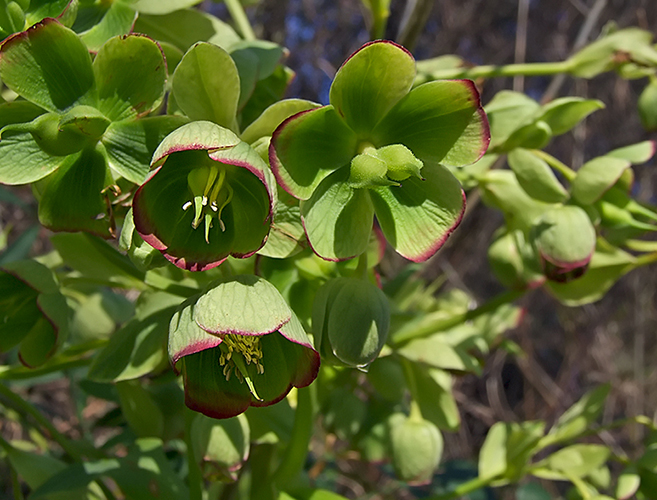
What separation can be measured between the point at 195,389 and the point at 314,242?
0.51 feet

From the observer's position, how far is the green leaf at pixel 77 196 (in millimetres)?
554

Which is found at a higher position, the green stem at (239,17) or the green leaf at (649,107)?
the green stem at (239,17)

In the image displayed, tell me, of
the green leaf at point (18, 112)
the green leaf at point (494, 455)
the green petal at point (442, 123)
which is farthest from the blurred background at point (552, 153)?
the green leaf at point (18, 112)

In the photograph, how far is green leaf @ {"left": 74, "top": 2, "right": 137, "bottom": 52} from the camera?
2.06ft

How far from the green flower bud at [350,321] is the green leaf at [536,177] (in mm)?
284

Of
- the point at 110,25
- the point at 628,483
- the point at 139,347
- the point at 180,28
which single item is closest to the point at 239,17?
the point at 180,28

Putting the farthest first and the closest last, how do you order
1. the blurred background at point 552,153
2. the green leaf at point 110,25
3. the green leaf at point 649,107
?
the blurred background at point 552,153 → the green leaf at point 649,107 → the green leaf at point 110,25

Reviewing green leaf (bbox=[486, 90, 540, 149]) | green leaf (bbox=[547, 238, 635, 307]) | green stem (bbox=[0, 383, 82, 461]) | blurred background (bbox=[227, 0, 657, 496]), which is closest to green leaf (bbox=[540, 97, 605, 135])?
green leaf (bbox=[486, 90, 540, 149])

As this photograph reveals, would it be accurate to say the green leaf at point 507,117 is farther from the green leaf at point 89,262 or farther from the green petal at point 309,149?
the green leaf at point 89,262

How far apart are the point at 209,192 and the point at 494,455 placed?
0.69 m

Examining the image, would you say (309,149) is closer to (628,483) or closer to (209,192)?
(209,192)

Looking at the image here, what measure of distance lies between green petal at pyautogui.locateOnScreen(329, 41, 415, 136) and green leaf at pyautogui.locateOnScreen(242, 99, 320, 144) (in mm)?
27

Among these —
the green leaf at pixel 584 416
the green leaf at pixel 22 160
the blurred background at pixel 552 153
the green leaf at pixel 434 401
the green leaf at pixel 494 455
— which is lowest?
the blurred background at pixel 552 153

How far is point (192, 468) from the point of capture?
691mm
